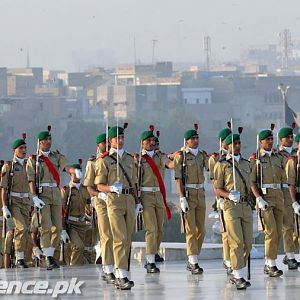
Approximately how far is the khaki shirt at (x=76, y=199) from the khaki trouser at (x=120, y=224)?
426cm

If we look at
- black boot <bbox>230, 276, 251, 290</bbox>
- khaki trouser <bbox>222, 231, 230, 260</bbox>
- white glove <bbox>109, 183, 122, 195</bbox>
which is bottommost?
black boot <bbox>230, 276, 251, 290</bbox>

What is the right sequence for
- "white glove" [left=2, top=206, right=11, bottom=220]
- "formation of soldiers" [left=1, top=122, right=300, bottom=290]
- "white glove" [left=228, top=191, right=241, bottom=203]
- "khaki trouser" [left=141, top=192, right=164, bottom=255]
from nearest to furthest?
"white glove" [left=228, top=191, right=241, bottom=203] → "formation of soldiers" [left=1, top=122, right=300, bottom=290] → "khaki trouser" [left=141, top=192, right=164, bottom=255] → "white glove" [left=2, top=206, right=11, bottom=220]

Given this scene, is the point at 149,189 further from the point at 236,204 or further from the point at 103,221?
the point at 236,204

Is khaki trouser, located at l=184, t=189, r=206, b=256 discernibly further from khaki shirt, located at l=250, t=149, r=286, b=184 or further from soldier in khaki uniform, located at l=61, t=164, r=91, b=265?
soldier in khaki uniform, located at l=61, t=164, r=91, b=265

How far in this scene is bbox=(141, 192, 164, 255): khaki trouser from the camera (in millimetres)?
23062

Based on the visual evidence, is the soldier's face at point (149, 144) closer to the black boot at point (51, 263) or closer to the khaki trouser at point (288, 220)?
the khaki trouser at point (288, 220)

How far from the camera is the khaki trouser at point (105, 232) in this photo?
71.3 ft

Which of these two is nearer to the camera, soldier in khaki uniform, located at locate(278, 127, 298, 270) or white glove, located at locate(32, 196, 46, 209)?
soldier in khaki uniform, located at locate(278, 127, 298, 270)

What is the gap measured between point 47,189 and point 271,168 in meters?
3.27

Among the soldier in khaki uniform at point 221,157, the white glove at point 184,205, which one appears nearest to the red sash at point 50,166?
the white glove at point 184,205

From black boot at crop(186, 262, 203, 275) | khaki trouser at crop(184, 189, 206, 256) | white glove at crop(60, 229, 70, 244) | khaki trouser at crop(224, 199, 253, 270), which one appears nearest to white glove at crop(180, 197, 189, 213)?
khaki trouser at crop(184, 189, 206, 256)

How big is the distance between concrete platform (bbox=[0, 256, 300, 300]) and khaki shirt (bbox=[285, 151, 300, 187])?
1.16 m

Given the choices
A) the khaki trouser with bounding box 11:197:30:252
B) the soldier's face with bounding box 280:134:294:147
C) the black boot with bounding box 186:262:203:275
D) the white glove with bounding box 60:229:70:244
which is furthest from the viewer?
the white glove with bounding box 60:229:70:244

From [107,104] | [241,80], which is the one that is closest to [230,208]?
[107,104]
